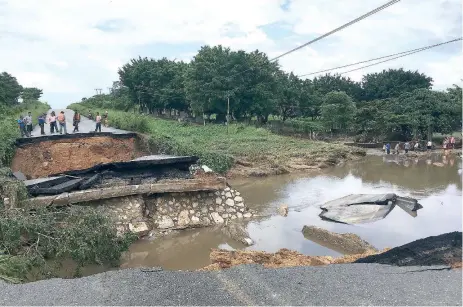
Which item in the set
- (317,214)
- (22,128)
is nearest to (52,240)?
(317,214)

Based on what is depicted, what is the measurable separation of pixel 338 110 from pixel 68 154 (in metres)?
30.0

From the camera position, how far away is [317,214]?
57.9 ft

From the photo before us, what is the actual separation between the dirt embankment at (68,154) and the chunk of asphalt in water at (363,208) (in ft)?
35.1

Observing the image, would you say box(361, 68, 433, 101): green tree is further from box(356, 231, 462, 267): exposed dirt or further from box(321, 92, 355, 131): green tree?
box(356, 231, 462, 267): exposed dirt

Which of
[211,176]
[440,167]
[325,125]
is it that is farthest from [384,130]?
[211,176]

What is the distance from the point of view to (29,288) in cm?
752

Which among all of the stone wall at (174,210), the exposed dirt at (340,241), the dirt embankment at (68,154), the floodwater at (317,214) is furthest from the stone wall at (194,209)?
the dirt embankment at (68,154)

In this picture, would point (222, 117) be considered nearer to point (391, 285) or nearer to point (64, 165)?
point (64, 165)

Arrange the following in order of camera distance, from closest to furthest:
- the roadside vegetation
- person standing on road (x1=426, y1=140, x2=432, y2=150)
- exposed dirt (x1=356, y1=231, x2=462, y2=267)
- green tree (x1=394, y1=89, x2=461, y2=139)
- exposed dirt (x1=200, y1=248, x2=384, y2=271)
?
exposed dirt (x1=356, y1=231, x2=462, y2=267), the roadside vegetation, exposed dirt (x1=200, y1=248, x2=384, y2=271), person standing on road (x1=426, y1=140, x2=432, y2=150), green tree (x1=394, y1=89, x2=461, y2=139)

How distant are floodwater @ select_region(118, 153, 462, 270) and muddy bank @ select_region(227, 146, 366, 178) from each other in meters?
1.02

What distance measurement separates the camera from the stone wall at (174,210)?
1441 cm

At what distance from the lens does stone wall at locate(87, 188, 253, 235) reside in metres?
14.4

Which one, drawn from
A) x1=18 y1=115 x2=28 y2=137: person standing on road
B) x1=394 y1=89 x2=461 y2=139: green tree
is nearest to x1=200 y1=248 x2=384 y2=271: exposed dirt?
x1=18 y1=115 x2=28 y2=137: person standing on road

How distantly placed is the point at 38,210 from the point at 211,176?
253 inches
